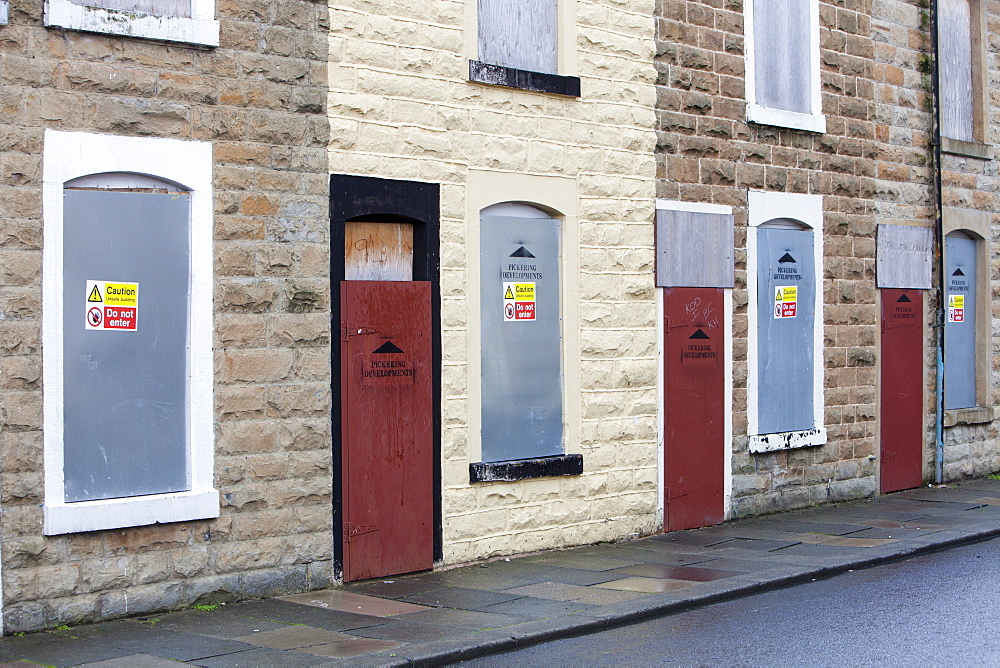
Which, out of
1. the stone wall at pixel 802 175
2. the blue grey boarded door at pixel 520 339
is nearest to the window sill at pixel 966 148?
the stone wall at pixel 802 175

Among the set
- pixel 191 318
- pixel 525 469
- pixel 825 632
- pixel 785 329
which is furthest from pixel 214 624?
pixel 785 329

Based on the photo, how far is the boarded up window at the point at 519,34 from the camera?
11.4 metres

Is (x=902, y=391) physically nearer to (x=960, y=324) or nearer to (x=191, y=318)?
(x=960, y=324)

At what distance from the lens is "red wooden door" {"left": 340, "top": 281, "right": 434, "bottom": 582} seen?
1009cm

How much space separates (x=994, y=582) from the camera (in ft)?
32.4

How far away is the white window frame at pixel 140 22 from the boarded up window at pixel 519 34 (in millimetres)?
2889

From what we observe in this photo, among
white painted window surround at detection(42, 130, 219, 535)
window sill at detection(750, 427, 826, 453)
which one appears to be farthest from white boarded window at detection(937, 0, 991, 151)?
white painted window surround at detection(42, 130, 219, 535)

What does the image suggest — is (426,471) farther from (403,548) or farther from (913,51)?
(913,51)

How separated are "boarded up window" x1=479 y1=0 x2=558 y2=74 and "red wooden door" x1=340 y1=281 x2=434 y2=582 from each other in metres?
2.41

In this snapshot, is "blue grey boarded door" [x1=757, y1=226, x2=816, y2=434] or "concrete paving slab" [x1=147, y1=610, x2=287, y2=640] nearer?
"concrete paving slab" [x1=147, y1=610, x2=287, y2=640]

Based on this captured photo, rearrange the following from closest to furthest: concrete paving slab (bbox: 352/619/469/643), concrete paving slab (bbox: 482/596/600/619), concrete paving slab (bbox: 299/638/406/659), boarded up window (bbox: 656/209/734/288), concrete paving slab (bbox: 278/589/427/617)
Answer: concrete paving slab (bbox: 299/638/406/659), concrete paving slab (bbox: 352/619/469/643), concrete paving slab (bbox: 482/596/600/619), concrete paving slab (bbox: 278/589/427/617), boarded up window (bbox: 656/209/734/288)

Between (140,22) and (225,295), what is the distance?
204cm

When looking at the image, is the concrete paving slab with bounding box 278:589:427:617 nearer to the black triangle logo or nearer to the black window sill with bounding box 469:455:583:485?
the black window sill with bounding box 469:455:583:485

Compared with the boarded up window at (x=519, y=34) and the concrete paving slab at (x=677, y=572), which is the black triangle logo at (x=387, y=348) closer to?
the concrete paving slab at (x=677, y=572)
